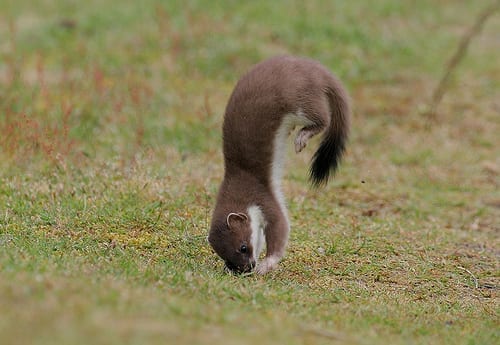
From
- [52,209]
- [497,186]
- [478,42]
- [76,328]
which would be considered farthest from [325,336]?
[478,42]

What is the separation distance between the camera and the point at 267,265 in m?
6.59

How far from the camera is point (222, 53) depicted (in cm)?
1295

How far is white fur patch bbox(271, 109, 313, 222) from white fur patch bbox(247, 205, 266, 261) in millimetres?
222

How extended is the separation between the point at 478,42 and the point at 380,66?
2.96 metres

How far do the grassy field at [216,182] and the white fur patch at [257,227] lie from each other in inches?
12.6

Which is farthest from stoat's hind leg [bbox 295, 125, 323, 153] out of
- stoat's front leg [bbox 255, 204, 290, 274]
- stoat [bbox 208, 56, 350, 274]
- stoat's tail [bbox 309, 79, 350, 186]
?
stoat's front leg [bbox 255, 204, 290, 274]

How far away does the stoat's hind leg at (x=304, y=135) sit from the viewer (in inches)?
271

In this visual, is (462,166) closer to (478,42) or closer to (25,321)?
(478,42)

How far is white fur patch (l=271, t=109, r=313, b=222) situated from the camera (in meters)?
6.79

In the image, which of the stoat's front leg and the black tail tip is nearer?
the stoat's front leg

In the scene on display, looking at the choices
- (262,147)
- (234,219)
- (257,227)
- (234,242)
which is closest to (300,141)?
(262,147)

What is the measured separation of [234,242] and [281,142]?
0.98 m

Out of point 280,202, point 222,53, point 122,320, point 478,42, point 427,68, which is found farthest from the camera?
point 478,42

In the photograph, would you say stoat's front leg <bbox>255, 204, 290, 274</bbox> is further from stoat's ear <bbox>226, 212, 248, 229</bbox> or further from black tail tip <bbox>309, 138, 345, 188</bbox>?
→ black tail tip <bbox>309, 138, 345, 188</bbox>
